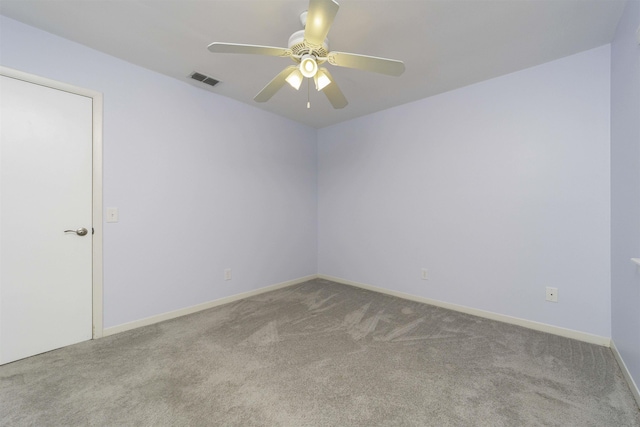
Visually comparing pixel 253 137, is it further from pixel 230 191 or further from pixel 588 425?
pixel 588 425

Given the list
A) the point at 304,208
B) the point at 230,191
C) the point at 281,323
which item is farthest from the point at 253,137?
the point at 281,323

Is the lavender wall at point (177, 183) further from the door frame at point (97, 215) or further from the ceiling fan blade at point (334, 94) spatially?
the ceiling fan blade at point (334, 94)

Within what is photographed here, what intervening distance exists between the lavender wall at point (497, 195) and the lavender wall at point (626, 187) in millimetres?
137

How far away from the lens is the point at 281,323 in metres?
2.53

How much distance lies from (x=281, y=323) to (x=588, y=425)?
210 cm

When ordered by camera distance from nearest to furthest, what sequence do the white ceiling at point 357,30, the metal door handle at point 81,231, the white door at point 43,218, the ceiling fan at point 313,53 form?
the ceiling fan at point 313,53 < the white ceiling at point 357,30 < the white door at point 43,218 < the metal door handle at point 81,231

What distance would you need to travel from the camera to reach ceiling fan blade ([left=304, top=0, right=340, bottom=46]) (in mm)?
1211

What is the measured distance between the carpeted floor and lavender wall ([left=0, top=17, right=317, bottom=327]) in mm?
531

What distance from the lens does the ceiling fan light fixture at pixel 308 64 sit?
1586 millimetres

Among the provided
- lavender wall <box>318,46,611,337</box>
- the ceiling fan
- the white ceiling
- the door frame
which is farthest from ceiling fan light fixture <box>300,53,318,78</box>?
lavender wall <box>318,46,611,337</box>

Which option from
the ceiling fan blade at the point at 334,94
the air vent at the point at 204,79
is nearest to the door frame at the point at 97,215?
the air vent at the point at 204,79

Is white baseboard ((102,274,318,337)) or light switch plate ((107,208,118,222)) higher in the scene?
light switch plate ((107,208,118,222))

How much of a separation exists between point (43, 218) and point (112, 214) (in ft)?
1.36

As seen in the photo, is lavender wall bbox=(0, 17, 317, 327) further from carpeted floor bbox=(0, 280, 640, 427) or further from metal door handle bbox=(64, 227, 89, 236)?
carpeted floor bbox=(0, 280, 640, 427)
